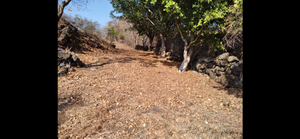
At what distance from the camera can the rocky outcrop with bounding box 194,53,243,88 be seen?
5.50m

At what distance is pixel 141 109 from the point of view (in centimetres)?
329

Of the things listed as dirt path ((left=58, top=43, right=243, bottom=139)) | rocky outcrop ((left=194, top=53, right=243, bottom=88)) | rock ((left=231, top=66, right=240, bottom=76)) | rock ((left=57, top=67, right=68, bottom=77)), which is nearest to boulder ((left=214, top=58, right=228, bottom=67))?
rocky outcrop ((left=194, top=53, right=243, bottom=88))

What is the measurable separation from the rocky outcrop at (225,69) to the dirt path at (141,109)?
2.21 ft

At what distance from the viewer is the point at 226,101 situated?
13.8 feet

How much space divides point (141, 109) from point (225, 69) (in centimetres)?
466

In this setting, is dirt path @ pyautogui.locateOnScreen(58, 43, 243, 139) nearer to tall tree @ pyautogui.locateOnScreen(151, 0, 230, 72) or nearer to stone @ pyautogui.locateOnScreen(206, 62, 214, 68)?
stone @ pyautogui.locateOnScreen(206, 62, 214, 68)

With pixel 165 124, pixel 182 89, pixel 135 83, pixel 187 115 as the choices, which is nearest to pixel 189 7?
pixel 182 89

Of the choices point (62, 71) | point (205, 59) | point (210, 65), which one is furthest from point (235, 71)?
point (62, 71)

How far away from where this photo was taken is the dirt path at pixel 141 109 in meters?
2.49

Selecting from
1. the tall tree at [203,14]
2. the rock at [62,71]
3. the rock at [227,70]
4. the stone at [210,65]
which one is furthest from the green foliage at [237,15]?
the rock at [62,71]

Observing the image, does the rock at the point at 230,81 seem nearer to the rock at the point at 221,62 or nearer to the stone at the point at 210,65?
the rock at the point at 221,62
